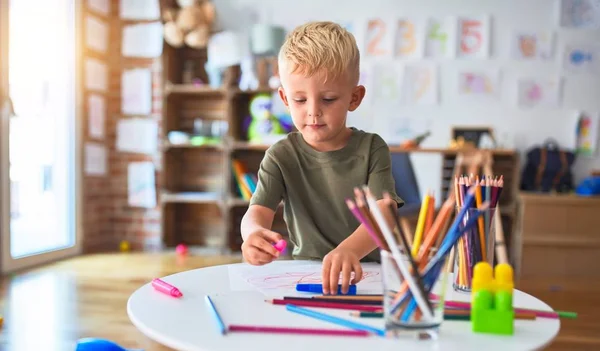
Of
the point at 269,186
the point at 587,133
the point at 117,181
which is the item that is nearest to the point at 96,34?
the point at 117,181

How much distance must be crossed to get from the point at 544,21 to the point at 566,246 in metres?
1.53

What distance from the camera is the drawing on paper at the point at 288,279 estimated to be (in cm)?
78

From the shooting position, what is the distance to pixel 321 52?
36.5 inches

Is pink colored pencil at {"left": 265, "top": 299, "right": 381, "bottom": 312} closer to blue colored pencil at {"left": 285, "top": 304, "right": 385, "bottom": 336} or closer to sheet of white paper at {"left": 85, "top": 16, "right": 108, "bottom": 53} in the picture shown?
blue colored pencil at {"left": 285, "top": 304, "right": 385, "bottom": 336}

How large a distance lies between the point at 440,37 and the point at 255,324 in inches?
139

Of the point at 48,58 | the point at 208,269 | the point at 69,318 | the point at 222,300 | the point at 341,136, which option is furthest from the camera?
the point at 48,58

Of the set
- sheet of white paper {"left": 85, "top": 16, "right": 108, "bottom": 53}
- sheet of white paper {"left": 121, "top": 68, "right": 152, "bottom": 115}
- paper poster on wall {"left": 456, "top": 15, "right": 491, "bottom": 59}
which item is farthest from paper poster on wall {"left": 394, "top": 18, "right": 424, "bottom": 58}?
sheet of white paper {"left": 85, "top": 16, "right": 108, "bottom": 53}

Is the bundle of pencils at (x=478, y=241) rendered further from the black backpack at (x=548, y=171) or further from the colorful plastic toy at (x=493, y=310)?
the black backpack at (x=548, y=171)

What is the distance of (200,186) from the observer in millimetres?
4020

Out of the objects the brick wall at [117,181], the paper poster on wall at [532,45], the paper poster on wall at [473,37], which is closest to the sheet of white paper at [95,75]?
the brick wall at [117,181]

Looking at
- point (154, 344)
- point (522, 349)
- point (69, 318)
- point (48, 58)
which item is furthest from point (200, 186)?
point (522, 349)

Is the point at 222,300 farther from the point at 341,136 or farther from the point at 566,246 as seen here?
→ the point at 566,246

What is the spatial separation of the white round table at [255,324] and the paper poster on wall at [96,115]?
10.5 ft

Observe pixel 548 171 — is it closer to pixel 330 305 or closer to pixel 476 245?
pixel 476 245
